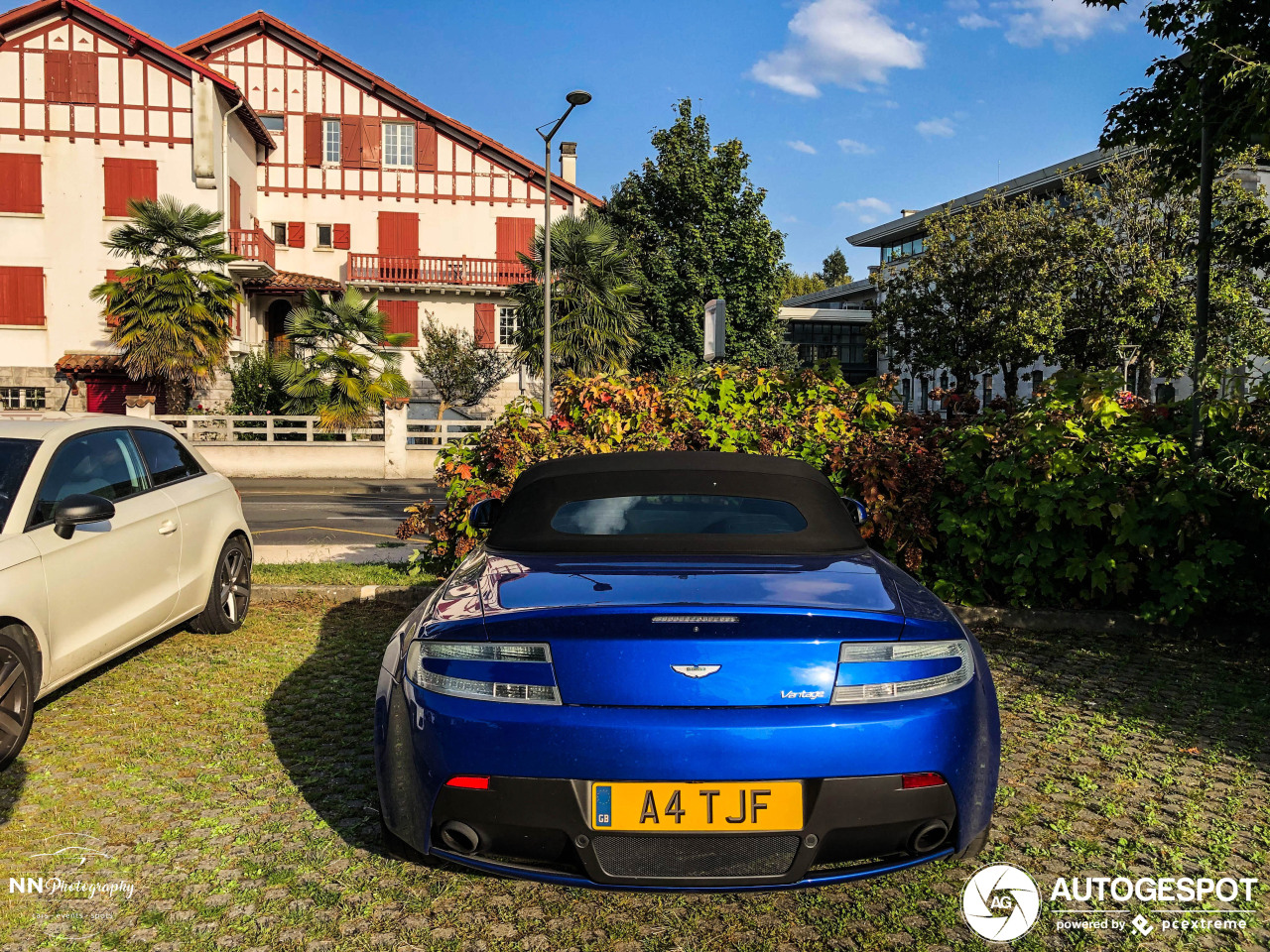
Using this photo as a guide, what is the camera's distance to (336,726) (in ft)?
15.0

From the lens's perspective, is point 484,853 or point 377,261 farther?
point 377,261

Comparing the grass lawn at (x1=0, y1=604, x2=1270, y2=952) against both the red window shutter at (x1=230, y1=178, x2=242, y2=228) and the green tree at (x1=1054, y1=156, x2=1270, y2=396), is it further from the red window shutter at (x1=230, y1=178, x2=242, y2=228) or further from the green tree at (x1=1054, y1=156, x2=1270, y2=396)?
the red window shutter at (x1=230, y1=178, x2=242, y2=228)

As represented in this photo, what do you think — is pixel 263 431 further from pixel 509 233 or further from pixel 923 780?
pixel 923 780

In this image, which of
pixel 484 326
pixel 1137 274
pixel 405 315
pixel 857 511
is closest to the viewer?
pixel 857 511

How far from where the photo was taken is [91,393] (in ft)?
106

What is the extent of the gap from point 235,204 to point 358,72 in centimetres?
755

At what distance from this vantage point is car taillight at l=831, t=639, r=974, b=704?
2.54m

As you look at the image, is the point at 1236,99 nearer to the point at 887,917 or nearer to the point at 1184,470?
the point at 1184,470

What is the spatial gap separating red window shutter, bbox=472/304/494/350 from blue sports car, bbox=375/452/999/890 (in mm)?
35716

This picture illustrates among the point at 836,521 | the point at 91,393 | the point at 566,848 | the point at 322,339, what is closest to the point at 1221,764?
the point at 836,521

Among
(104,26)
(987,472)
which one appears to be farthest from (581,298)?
(987,472)

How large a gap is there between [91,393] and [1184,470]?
34.1 metres

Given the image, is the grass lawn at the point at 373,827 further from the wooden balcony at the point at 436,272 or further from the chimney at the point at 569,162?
the chimney at the point at 569,162

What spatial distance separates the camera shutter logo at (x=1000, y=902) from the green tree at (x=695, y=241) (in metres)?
34.5
